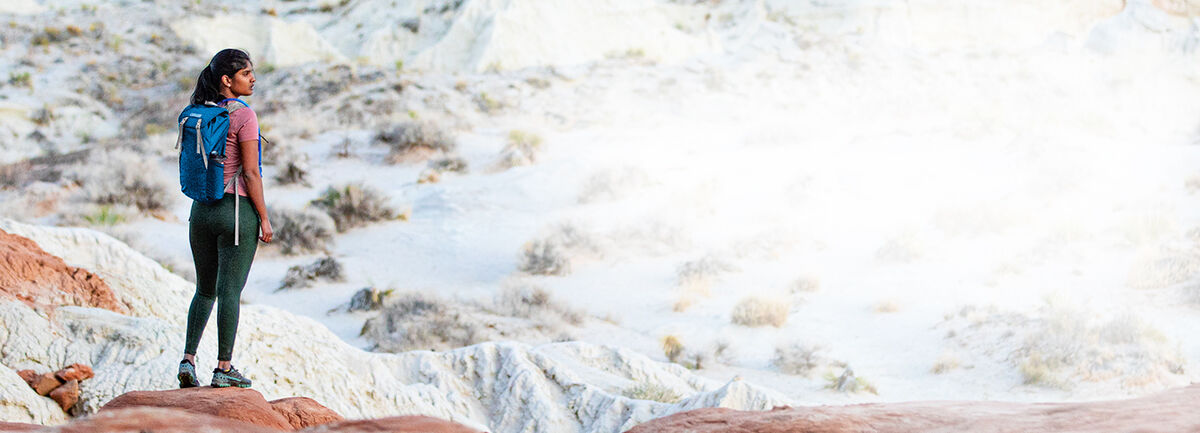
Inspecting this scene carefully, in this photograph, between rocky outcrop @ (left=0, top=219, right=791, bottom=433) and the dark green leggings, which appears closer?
the dark green leggings

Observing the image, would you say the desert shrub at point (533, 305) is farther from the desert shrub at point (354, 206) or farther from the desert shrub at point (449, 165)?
the desert shrub at point (449, 165)

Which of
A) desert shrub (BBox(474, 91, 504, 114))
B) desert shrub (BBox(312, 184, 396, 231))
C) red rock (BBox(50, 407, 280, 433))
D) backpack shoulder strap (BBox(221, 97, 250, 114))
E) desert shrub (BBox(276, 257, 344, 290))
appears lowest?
desert shrub (BBox(276, 257, 344, 290))

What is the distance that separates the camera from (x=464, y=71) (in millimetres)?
21594

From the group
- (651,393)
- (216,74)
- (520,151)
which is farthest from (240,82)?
(520,151)

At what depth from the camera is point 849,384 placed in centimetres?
670

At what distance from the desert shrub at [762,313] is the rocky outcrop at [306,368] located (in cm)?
301

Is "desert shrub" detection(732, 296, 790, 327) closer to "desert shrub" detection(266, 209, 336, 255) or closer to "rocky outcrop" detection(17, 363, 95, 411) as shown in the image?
"desert shrub" detection(266, 209, 336, 255)

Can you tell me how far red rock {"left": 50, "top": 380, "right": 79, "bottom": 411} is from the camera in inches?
114

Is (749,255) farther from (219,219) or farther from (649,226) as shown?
(219,219)

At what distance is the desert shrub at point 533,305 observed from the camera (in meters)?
8.24

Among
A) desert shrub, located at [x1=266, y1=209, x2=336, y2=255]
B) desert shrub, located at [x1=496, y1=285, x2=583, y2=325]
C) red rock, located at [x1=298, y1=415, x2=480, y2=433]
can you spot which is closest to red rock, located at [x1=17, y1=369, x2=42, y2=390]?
red rock, located at [x1=298, y1=415, x2=480, y2=433]

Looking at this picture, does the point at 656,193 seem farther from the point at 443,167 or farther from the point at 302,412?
the point at 302,412

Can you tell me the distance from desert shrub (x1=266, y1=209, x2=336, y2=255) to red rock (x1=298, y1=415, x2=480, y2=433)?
863 cm

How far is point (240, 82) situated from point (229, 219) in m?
0.48
